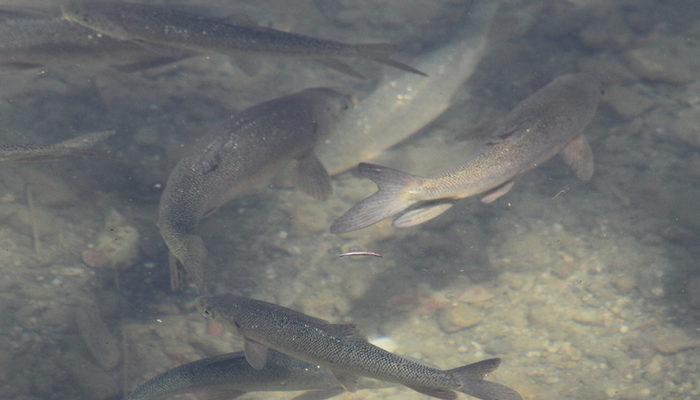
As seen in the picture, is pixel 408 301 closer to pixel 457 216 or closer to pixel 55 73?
pixel 457 216

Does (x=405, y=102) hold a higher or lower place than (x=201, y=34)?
lower

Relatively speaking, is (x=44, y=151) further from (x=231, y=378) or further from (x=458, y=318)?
(x=458, y=318)

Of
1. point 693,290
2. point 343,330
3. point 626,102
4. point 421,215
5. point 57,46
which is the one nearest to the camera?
point 343,330

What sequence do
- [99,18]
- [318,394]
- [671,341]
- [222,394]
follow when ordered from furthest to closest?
[99,18] → [671,341] → [318,394] → [222,394]

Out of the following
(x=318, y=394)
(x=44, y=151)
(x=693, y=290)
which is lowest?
(x=318, y=394)

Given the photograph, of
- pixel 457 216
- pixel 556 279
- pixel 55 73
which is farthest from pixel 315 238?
pixel 55 73

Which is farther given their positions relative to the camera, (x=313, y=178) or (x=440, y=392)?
(x=313, y=178)

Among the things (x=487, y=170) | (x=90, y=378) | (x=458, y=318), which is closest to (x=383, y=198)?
(x=487, y=170)
